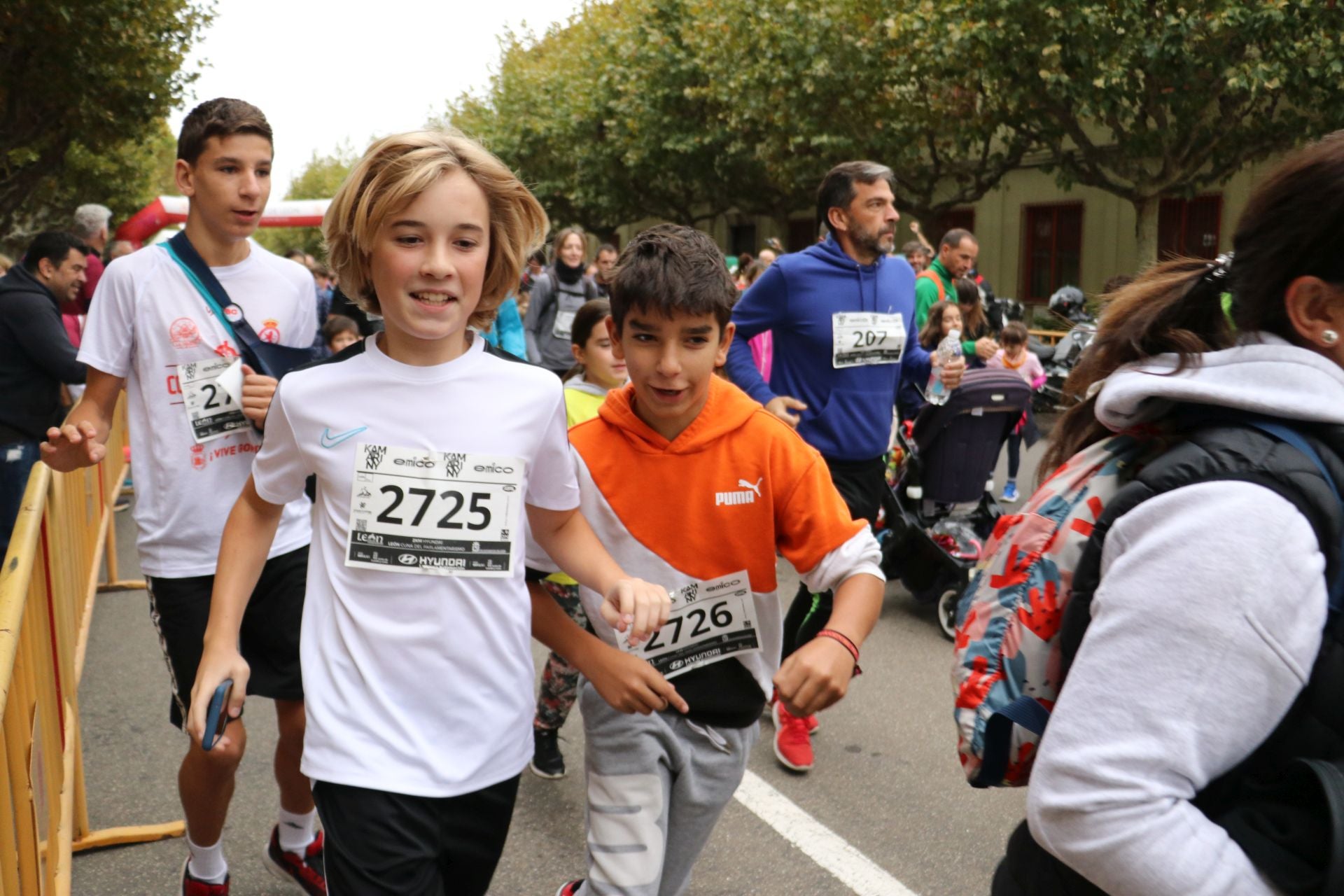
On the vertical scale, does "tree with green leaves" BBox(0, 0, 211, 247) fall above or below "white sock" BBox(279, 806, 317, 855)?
above

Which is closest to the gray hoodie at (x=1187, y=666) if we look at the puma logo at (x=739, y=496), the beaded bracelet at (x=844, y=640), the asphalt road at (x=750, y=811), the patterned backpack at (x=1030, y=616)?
the patterned backpack at (x=1030, y=616)

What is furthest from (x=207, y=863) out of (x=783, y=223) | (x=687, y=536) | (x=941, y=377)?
(x=783, y=223)

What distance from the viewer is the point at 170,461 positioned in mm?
3109

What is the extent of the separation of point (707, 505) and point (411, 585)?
0.65m

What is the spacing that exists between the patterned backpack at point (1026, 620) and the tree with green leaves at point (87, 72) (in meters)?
14.9

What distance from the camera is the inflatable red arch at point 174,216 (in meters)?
26.4

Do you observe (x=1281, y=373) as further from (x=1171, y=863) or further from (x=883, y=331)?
(x=883, y=331)

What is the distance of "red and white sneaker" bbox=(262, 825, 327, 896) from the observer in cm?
334

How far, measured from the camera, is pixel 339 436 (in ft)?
7.14

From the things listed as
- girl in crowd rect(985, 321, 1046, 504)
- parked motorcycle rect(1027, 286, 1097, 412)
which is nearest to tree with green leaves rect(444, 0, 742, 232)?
parked motorcycle rect(1027, 286, 1097, 412)

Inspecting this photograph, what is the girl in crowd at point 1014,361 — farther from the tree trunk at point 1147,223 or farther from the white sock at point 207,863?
the tree trunk at point 1147,223

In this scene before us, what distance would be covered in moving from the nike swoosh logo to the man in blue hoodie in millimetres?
2545

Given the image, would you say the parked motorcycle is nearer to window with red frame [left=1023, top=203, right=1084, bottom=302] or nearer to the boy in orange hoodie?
window with red frame [left=1023, top=203, right=1084, bottom=302]

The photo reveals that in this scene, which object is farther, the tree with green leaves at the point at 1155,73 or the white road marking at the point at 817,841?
the tree with green leaves at the point at 1155,73
